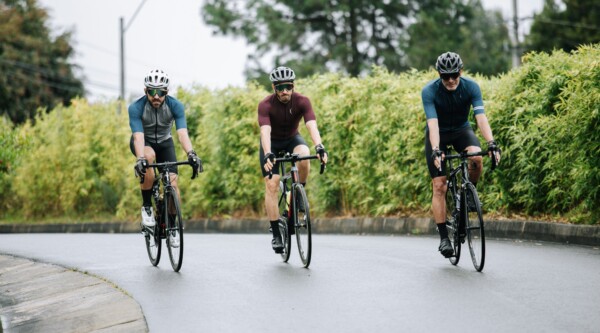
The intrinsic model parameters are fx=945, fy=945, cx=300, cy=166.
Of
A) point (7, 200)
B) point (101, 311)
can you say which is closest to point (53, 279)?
point (101, 311)

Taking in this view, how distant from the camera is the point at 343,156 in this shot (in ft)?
56.2

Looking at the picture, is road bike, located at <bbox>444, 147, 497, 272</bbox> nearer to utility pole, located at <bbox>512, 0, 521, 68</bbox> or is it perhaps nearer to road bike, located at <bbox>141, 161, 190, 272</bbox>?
road bike, located at <bbox>141, 161, 190, 272</bbox>

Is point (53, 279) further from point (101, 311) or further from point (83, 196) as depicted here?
point (83, 196)

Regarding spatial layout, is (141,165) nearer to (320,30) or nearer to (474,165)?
(474,165)

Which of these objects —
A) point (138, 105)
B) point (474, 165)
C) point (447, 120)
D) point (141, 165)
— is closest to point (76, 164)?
point (138, 105)

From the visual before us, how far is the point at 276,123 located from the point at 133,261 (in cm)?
258

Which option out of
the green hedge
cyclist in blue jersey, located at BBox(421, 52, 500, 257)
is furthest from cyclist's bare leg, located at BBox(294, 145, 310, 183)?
the green hedge

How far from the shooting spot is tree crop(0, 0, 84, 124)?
46.5 m

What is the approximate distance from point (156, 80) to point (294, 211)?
2.05 meters

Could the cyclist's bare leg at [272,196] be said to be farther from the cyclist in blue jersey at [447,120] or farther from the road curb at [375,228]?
the road curb at [375,228]

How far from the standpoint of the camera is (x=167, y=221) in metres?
10.2

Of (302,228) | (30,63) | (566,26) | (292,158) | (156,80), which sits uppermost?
(566,26)

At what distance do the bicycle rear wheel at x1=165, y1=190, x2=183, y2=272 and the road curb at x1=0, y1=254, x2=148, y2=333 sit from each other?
0.91 m

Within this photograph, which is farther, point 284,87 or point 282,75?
point 284,87
